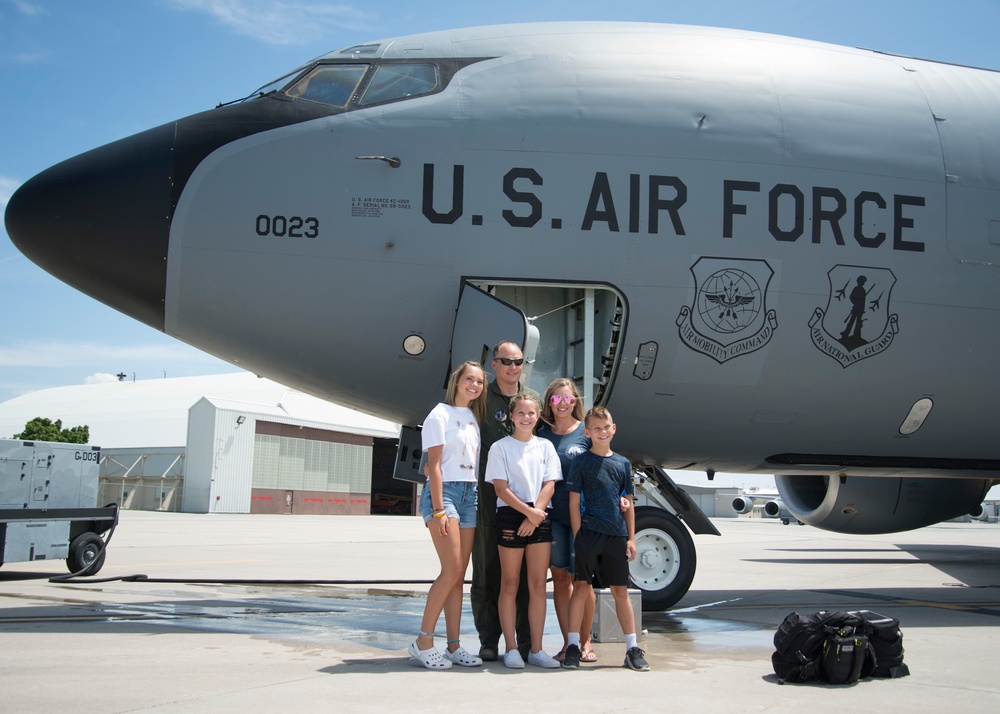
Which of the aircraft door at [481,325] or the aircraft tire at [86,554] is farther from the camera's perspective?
the aircraft tire at [86,554]

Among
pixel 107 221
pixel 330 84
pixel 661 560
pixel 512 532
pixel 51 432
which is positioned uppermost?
pixel 330 84

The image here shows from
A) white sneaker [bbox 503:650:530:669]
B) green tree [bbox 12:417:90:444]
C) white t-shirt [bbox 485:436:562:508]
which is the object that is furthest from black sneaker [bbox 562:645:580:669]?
green tree [bbox 12:417:90:444]

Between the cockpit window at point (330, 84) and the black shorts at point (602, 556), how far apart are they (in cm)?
456

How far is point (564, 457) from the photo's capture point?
6047 millimetres

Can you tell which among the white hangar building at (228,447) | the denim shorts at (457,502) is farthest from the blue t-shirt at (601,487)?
the white hangar building at (228,447)

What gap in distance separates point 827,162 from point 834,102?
2.20ft

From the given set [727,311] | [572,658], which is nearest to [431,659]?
[572,658]

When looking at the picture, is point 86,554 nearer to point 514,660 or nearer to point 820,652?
point 514,660

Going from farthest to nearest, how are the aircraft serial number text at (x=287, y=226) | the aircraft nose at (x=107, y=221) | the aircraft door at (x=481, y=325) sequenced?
the aircraft serial number text at (x=287, y=226) < the aircraft nose at (x=107, y=221) < the aircraft door at (x=481, y=325)

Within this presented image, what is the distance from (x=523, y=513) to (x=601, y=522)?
0.57 meters

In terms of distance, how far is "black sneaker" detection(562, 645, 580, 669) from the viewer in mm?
5637

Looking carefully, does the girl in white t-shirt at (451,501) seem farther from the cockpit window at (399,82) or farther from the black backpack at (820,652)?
the cockpit window at (399,82)

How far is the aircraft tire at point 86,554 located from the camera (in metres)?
11.4

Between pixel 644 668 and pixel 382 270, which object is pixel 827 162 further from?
pixel 644 668
